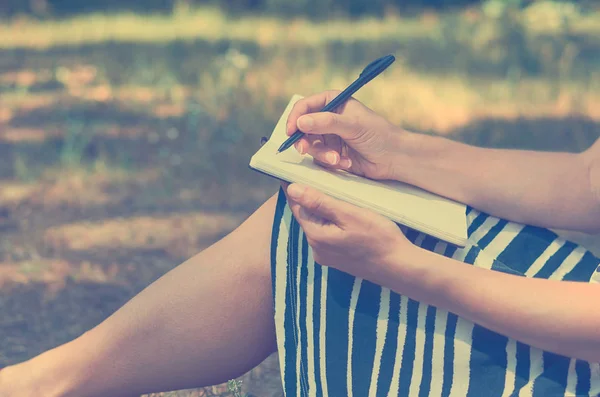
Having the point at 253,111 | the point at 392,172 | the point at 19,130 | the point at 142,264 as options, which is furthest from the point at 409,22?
the point at 392,172

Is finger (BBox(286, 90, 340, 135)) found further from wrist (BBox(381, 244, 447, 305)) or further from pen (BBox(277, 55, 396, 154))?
wrist (BBox(381, 244, 447, 305))

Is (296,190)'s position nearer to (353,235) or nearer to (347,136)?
(353,235)

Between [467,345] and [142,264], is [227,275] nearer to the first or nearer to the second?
[467,345]

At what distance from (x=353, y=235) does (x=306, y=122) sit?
22 cm

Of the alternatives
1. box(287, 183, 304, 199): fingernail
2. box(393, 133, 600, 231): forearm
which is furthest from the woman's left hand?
box(393, 133, 600, 231): forearm

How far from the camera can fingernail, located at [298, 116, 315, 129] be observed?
126 cm

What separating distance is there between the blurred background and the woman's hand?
0.30 m

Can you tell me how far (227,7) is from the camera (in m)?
6.81

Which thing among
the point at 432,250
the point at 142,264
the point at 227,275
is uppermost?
the point at 432,250

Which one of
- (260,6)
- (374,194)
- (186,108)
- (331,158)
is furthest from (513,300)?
(260,6)

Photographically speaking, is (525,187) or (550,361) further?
(525,187)

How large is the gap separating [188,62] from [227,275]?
3.42m

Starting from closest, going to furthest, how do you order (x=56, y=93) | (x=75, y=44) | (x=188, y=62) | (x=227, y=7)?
1. (x=56, y=93)
2. (x=188, y=62)
3. (x=75, y=44)
4. (x=227, y=7)

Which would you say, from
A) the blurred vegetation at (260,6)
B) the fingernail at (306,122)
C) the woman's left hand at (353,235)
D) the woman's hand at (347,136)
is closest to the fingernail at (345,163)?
the woman's hand at (347,136)
